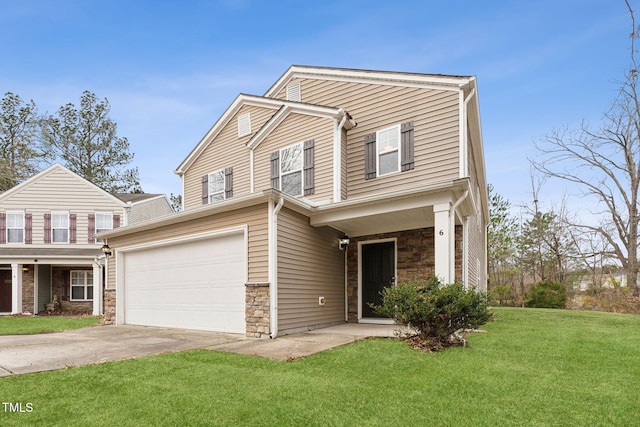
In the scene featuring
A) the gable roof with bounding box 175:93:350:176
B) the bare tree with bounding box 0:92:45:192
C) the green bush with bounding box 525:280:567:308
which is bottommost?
the green bush with bounding box 525:280:567:308

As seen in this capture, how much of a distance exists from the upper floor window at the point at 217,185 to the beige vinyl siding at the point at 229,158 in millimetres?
168

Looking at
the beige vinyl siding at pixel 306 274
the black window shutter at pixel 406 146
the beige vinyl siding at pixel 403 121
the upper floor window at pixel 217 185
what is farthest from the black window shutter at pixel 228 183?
the black window shutter at pixel 406 146

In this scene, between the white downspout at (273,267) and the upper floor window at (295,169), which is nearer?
the white downspout at (273,267)

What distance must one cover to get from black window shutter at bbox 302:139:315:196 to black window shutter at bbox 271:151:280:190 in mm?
950

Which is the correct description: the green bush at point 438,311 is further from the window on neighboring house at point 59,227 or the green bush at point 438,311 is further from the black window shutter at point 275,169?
the window on neighboring house at point 59,227

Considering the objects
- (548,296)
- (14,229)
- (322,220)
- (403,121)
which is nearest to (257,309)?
(322,220)

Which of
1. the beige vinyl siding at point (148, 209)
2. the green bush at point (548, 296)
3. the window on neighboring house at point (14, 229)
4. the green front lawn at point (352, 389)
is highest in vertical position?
the beige vinyl siding at point (148, 209)

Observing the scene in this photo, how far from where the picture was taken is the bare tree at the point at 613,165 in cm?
1809

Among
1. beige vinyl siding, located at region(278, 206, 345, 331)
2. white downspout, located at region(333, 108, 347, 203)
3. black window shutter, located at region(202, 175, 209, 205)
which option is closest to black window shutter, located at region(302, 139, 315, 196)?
white downspout, located at region(333, 108, 347, 203)

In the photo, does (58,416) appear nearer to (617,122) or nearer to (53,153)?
(617,122)

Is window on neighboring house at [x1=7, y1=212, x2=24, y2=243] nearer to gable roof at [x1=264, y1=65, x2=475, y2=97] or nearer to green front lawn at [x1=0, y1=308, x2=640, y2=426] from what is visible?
gable roof at [x1=264, y1=65, x2=475, y2=97]

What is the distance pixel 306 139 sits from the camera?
10.7 metres

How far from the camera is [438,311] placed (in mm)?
6000

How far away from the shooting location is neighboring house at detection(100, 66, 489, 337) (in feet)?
25.4
